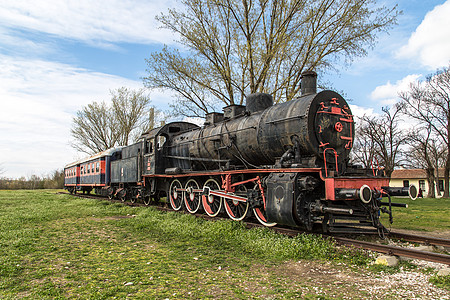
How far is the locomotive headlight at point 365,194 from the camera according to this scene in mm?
6195

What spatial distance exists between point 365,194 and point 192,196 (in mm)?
6338

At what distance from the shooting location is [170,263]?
5605 millimetres

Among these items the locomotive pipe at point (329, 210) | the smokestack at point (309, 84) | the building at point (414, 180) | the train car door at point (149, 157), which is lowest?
the building at point (414, 180)

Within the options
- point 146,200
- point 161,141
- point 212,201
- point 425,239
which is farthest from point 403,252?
point 146,200

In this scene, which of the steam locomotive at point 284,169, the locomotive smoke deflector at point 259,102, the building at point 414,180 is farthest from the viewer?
the building at point 414,180

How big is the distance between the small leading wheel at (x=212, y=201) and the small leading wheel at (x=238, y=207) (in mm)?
463

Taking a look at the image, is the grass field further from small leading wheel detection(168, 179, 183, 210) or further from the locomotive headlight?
small leading wheel detection(168, 179, 183, 210)

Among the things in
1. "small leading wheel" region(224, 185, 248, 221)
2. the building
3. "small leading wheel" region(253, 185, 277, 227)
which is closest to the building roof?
the building

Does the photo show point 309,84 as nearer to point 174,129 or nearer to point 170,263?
point 170,263

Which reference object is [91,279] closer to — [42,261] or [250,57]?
[42,261]

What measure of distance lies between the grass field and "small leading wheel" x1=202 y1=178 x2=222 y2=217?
3.82ft

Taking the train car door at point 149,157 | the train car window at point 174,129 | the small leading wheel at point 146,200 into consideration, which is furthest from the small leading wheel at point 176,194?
the train car window at point 174,129

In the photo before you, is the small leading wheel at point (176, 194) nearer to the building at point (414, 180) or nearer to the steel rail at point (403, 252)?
the steel rail at point (403, 252)

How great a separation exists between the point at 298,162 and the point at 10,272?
5.91 metres
